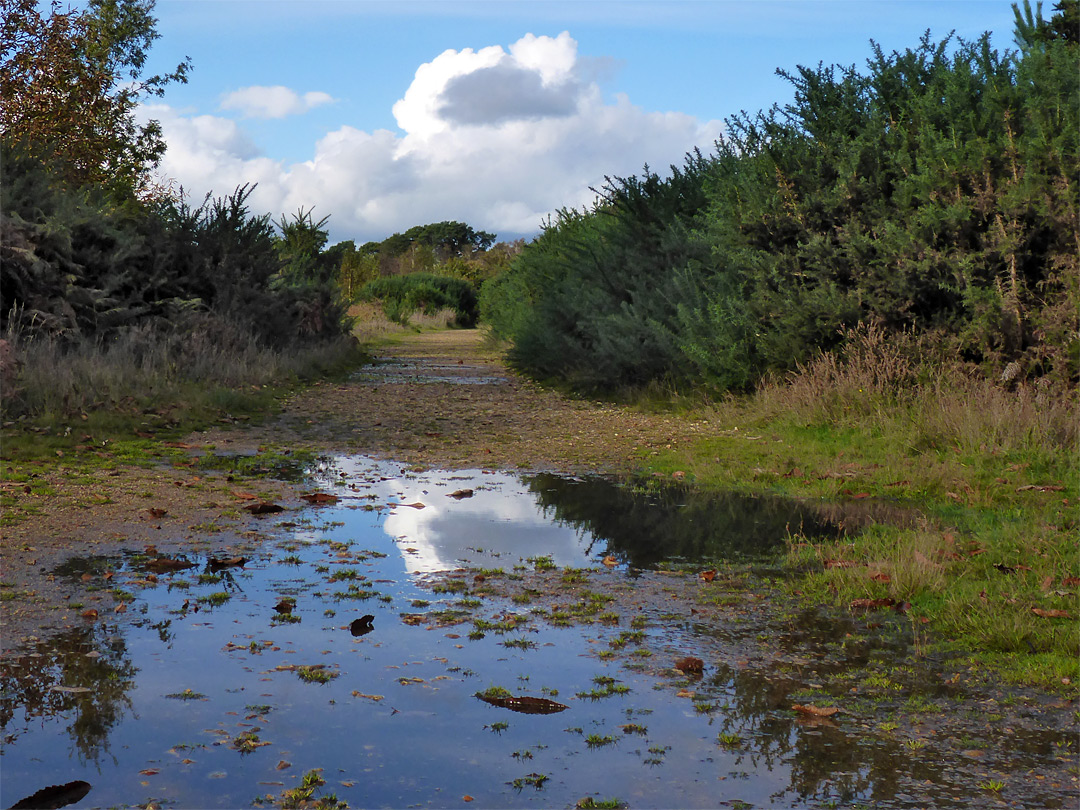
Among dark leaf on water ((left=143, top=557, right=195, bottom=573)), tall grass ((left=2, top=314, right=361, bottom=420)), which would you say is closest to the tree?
tall grass ((left=2, top=314, right=361, bottom=420))

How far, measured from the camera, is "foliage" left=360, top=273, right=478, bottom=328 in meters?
60.0

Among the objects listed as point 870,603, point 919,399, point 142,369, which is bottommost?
point 870,603

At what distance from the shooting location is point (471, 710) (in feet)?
12.6

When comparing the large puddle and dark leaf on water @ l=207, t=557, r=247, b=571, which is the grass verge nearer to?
the large puddle

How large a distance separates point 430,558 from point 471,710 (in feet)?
8.38

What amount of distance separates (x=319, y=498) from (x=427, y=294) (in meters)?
54.7

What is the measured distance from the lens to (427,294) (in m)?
62.1

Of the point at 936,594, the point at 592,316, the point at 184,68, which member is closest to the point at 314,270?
the point at 184,68

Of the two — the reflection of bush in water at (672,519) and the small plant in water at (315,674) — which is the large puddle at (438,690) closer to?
the small plant in water at (315,674)

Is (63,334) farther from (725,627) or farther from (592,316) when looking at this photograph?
(725,627)

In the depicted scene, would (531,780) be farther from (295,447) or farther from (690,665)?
(295,447)

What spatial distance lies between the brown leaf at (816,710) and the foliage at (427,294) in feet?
169

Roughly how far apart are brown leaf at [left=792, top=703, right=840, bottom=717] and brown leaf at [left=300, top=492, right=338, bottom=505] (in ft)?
16.4

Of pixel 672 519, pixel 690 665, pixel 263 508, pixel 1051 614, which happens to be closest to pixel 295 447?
pixel 263 508
